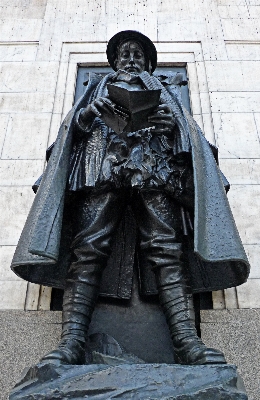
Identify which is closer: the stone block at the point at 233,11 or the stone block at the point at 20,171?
the stone block at the point at 20,171

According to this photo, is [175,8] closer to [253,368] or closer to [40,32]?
[40,32]

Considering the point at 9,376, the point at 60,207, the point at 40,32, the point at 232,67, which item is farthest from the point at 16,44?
the point at 9,376

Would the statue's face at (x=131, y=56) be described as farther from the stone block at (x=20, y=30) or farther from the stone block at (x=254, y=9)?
Answer: the stone block at (x=254, y=9)

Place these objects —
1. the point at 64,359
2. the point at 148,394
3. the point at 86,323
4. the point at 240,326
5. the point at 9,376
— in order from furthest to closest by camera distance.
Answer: the point at 240,326 < the point at 9,376 < the point at 86,323 < the point at 64,359 < the point at 148,394

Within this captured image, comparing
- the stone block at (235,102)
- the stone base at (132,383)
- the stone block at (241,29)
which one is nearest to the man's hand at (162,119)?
the stone base at (132,383)

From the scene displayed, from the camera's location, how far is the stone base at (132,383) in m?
2.44

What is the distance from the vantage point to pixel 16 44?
6.05 meters

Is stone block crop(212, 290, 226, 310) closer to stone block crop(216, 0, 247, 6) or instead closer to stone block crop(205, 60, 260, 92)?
stone block crop(205, 60, 260, 92)

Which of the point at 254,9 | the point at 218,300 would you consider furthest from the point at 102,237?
the point at 254,9

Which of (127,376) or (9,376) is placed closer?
(127,376)

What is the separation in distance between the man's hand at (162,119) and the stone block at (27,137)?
1.70 metres

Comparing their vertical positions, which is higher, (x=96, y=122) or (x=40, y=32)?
(x=40, y=32)

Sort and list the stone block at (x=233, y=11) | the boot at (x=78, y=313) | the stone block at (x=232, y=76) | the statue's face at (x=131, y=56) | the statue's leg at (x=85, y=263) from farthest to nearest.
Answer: the stone block at (x=233, y=11) → the stone block at (x=232, y=76) → the statue's face at (x=131, y=56) → the statue's leg at (x=85, y=263) → the boot at (x=78, y=313)

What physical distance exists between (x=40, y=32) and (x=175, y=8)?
1.77 m
